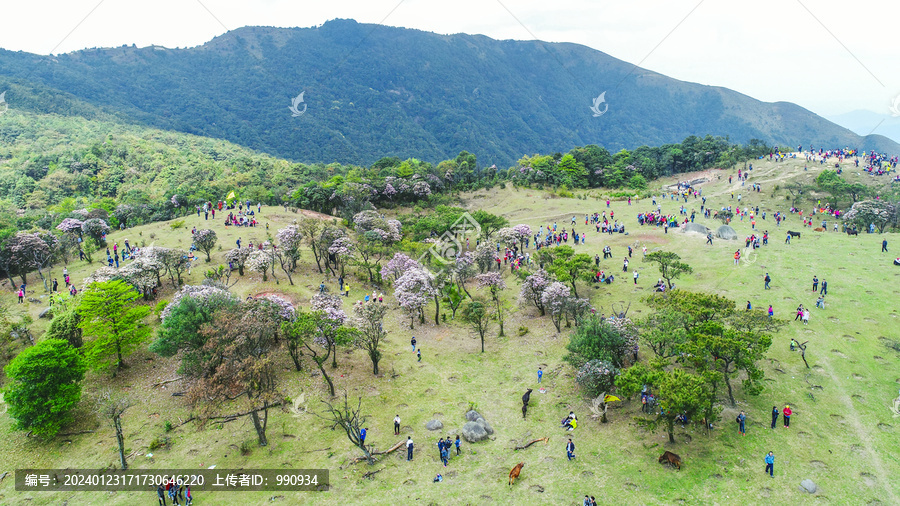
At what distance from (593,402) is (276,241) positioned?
4109 centimetres

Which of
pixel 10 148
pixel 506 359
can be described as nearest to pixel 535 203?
pixel 506 359

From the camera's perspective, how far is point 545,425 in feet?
88.3

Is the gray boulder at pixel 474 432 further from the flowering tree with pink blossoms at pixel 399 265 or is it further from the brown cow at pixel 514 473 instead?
the flowering tree with pink blossoms at pixel 399 265

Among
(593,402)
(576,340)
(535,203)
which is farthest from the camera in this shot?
(535,203)

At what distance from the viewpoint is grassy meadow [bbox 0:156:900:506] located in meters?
21.7

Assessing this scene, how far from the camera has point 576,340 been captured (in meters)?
29.6

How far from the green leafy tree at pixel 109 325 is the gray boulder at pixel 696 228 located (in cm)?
5335

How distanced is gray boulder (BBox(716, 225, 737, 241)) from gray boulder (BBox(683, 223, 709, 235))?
1.22m

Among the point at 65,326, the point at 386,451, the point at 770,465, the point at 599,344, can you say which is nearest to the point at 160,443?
the point at 386,451

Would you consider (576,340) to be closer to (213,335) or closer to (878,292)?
(213,335)

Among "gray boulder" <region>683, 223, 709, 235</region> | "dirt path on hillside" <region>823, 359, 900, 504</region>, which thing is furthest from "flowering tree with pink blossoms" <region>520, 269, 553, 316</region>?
"gray boulder" <region>683, 223, 709, 235</region>

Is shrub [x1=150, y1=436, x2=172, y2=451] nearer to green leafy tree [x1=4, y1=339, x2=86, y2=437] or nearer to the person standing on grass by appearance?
the person standing on grass

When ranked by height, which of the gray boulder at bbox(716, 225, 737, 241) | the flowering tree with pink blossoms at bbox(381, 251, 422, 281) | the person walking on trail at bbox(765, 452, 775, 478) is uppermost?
the gray boulder at bbox(716, 225, 737, 241)

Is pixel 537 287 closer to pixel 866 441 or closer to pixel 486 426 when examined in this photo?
pixel 486 426
